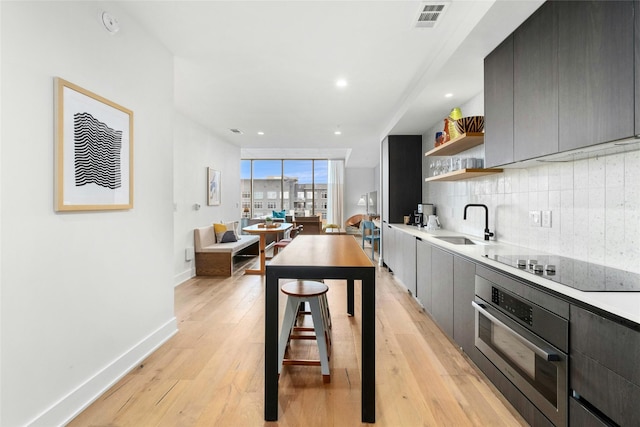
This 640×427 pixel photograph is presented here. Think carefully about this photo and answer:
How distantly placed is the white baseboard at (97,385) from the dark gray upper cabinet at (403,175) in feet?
12.2

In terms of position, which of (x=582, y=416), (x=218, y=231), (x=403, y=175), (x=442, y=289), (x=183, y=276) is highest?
(x=403, y=175)

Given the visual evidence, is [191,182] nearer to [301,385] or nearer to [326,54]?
[326,54]

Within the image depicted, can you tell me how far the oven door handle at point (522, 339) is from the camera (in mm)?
1389

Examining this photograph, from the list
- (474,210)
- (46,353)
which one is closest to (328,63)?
(474,210)

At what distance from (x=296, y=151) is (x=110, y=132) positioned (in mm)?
8142

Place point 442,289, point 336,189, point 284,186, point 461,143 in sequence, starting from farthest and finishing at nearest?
1. point 284,186
2. point 336,189
3. point 461,143
4. point 442,289

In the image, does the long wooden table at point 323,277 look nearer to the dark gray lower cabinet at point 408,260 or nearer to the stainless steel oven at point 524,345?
the stainless steel oven at point 524,345

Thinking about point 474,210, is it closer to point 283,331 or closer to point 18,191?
point 283,331

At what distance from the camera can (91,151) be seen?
6.11ft

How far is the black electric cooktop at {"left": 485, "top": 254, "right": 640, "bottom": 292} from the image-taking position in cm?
132

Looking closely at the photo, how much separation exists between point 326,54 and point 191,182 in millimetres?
3307

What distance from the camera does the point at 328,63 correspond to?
297cm

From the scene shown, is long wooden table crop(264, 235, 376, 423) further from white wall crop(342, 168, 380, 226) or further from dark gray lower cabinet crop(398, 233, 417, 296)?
white wall crop(342, 168, 380, 226)

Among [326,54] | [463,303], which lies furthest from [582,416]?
[326,54]
